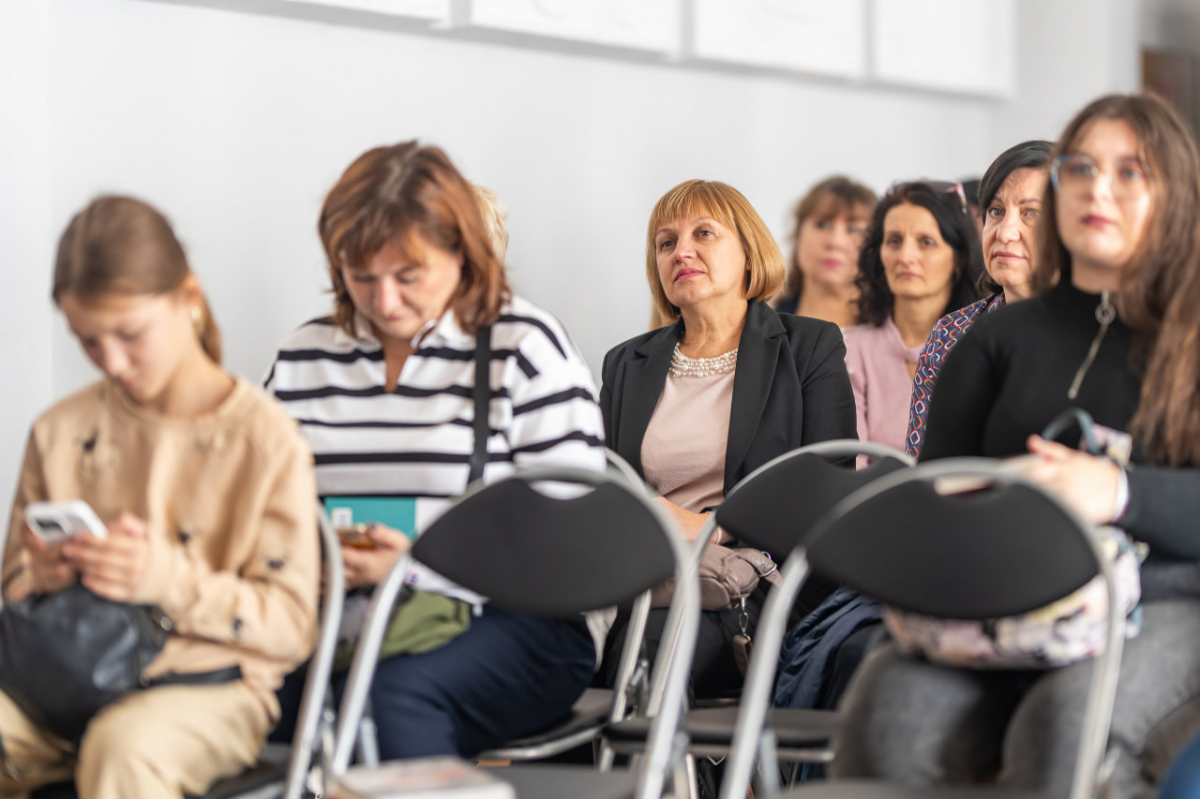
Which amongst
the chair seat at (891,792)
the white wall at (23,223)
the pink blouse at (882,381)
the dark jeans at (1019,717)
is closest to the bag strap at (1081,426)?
the dark jeans at (1019,717)

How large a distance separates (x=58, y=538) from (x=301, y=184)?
170 cm

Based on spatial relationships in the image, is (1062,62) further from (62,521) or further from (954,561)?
(62,521)

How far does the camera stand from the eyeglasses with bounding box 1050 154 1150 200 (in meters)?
1.76

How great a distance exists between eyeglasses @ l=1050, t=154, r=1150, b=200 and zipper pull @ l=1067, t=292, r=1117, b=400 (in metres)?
0.15

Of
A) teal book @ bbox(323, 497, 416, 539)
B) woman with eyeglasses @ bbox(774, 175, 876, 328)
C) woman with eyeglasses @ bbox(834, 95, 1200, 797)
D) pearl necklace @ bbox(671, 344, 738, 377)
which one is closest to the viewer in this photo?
woman with eyeglasses @ bbox(834, 95, 1200, 797)

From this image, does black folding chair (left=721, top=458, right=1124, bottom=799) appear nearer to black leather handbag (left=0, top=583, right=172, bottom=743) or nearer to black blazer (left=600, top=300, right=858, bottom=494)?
black leather handbag (left=0, top=583, right=172, bottom=743)

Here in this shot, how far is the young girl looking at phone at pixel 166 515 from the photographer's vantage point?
159 centimetres

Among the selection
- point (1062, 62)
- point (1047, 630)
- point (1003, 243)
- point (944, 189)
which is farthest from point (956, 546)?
point (1062, 62)

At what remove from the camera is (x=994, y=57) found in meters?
5.02

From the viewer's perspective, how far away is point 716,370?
2.84 metres

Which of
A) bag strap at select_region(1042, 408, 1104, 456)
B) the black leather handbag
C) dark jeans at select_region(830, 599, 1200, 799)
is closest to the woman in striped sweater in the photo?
the black leather handbag

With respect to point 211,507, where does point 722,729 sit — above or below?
below

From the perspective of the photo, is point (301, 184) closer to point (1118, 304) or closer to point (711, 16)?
point (711, 16)

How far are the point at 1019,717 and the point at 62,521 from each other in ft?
4.09
